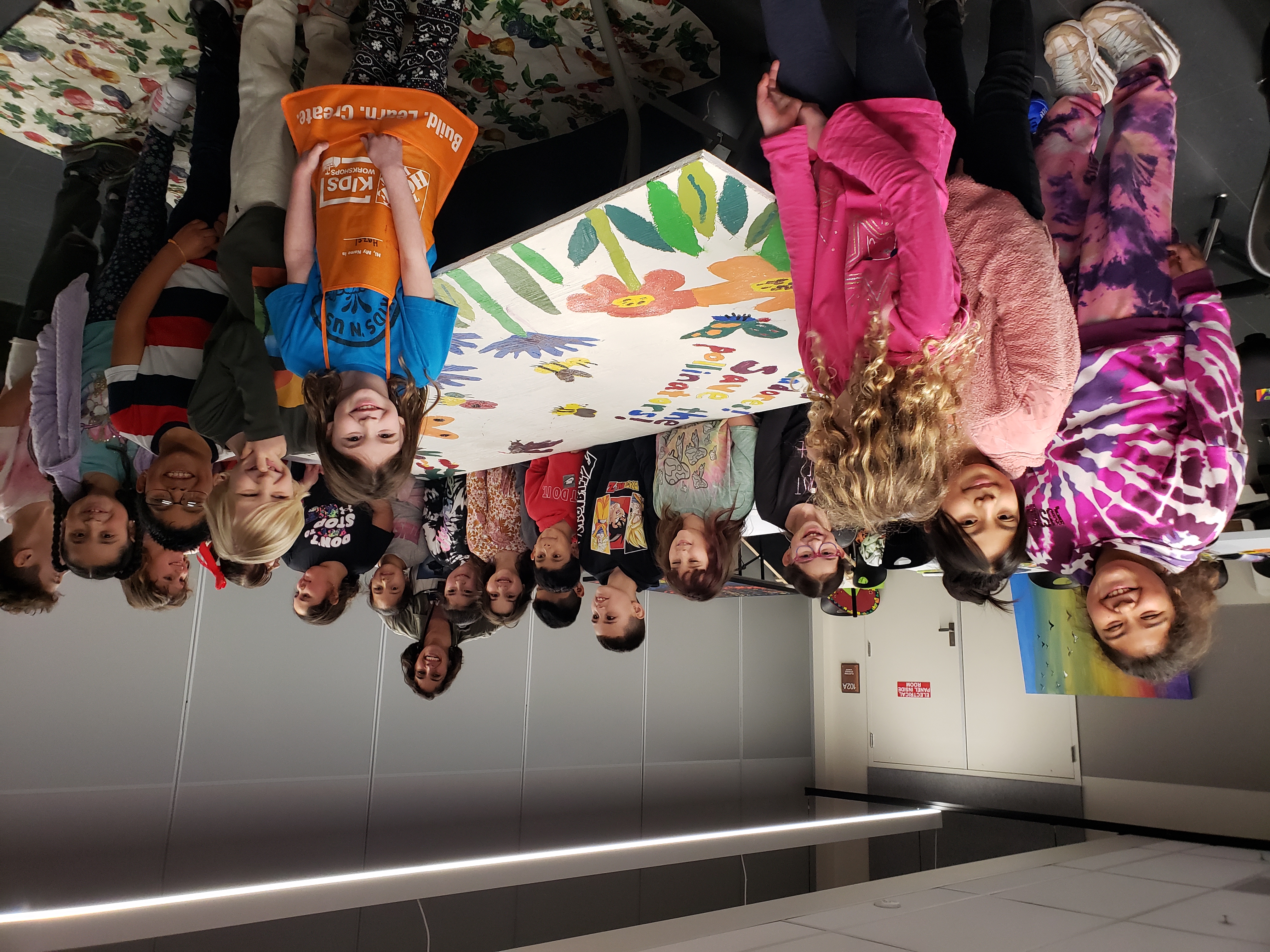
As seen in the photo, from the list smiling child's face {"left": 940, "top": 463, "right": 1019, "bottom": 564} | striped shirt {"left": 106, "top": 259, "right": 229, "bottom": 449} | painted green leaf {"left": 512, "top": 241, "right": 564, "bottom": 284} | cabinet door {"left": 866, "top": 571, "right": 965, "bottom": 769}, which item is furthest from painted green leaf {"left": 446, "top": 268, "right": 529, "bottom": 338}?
cabinet door {"left": 866, "top": 571, "right": 965, "bottom": 769}

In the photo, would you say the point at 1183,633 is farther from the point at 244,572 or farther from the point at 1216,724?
the point at 1216,724

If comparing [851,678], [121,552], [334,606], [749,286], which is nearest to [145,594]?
[121,552]

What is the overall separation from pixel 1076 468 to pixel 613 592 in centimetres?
187

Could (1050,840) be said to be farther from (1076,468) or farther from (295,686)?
(295,686)

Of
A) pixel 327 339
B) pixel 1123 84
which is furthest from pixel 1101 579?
pixel 327 339

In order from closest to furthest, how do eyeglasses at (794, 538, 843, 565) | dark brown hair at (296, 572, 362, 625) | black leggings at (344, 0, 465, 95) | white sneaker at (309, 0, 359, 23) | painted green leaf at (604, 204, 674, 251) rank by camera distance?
painted green leaf at (604, 204, 674, 251) → black leggings at (344, 0, 465, 95) → white sneaker at (309, 0, 359, 23) → eyeglasses at (794, 538, 843, 565) → dark brown hair at (296, 572, 362, 625)

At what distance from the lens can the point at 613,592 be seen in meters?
3.10

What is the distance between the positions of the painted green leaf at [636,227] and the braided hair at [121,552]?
5.78 ft

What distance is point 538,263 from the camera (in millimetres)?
1433

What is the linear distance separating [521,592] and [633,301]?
2.02m

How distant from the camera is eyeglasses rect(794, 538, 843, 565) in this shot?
8.07ft

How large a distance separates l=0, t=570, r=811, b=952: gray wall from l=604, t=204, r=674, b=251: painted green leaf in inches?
147

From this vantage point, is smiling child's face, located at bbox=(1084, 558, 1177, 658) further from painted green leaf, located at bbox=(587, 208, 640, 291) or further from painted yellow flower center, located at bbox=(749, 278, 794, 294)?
painted green leaf, located at bbox=(587, 208, 640, 291)

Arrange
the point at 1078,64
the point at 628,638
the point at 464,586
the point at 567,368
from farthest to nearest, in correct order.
Answer: the point at 464,586, the point at 628,638, the point at 567,368, the point at 1078,64
